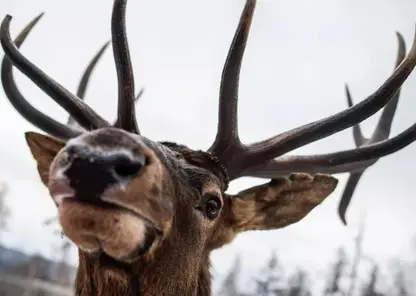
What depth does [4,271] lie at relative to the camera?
5031 cm

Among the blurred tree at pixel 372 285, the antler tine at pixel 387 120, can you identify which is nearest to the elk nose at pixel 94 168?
the antler tine at pixel 387 120

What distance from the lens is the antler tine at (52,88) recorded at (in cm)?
500

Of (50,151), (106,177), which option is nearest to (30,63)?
(50,151)

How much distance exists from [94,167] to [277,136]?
2470 millimetres

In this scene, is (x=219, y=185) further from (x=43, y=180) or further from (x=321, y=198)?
(x=43, y=180)

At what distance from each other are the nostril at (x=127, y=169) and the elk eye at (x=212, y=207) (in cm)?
119

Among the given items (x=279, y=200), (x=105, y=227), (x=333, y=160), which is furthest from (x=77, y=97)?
(x=105, y=227)

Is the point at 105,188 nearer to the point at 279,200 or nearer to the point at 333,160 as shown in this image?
the point at 279,200

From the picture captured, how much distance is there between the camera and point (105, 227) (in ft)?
9.72

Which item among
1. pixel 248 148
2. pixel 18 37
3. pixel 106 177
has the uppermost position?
pixel 18 37

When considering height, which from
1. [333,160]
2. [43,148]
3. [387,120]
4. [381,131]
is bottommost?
[43,148]

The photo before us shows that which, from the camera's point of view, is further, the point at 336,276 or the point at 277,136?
the point at 336,276

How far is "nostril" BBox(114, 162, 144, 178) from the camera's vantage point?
2879 millimetres

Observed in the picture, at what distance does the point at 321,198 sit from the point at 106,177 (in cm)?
250
